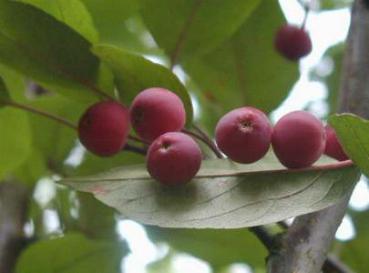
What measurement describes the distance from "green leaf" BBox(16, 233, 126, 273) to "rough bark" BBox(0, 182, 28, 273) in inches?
2.7

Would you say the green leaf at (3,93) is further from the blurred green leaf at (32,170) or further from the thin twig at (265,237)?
the thin twig at (265,237)

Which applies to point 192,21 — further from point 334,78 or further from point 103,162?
point 334,78

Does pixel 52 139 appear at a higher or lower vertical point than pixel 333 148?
lower

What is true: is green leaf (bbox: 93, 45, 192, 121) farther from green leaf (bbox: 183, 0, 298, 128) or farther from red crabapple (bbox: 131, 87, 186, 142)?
green leaf (bbox: 183, 0, 298, 128)

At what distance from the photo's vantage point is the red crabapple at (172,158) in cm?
93

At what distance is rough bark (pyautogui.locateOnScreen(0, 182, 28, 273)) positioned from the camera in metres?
1.46

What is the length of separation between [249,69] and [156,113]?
598 millimetres

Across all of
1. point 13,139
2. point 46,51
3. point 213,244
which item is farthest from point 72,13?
point 213,244

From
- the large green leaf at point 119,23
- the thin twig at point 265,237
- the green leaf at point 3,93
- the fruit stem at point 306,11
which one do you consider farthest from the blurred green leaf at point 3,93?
the fruit stem at point 306,11

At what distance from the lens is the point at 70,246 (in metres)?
1.38

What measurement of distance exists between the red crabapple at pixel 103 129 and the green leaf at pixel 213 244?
0.45m

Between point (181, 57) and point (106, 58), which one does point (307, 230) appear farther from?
point (181, 57)

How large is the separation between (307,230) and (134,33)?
1.03 metres

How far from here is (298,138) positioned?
3.05ft
